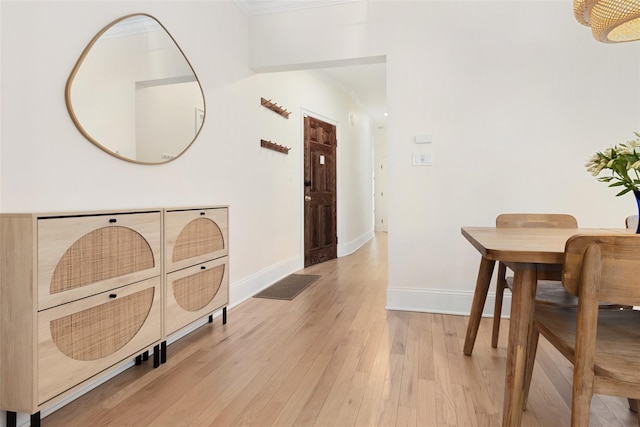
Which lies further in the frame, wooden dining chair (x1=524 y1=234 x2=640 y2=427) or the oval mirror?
the oval mirror

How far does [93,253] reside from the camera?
1.55 m

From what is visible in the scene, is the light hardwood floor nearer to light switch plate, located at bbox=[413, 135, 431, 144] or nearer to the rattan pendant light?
light switch plate, located at bbox=[413, 135, 431, 144]

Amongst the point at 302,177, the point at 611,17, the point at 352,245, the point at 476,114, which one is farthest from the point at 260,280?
the point at 611,17

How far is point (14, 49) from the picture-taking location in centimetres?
143

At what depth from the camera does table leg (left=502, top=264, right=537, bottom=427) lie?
1.27m

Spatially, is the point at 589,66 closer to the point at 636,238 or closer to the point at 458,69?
the point at 458,69

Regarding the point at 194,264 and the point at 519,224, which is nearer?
the point at 519,224

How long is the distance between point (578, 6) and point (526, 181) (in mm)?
1443

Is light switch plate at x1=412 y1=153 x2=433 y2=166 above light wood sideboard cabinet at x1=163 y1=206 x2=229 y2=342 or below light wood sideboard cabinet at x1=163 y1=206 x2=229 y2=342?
above

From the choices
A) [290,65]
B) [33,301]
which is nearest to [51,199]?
[33,301]

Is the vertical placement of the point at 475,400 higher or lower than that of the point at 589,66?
lower

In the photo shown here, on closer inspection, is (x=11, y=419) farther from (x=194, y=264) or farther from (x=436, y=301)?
(x=436, y=301)

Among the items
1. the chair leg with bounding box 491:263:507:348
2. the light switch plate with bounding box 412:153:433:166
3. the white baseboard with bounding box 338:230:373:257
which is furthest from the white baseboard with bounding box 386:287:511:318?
the white baseboard with bounding box 338:230:373:257

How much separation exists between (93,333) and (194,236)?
793 mm
